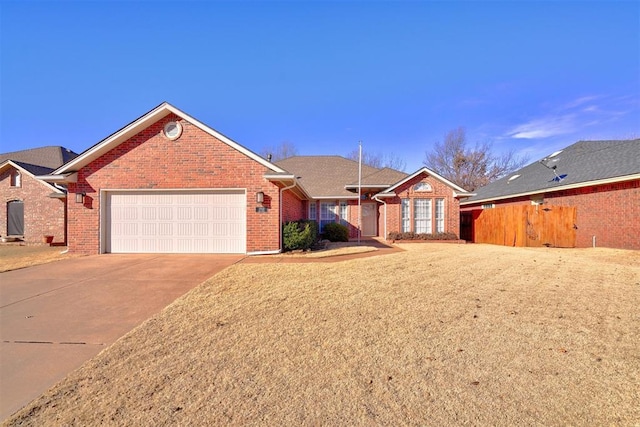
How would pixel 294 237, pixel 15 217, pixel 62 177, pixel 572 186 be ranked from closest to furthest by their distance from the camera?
pixel 62 177 < pixel 294 237 < pixel 572 186 < pixel 15 217

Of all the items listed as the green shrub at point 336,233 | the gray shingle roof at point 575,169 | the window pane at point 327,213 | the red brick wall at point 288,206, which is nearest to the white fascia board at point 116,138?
the red brick wall at point 288,206

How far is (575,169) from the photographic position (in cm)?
1539

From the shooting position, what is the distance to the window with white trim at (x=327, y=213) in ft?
60.2

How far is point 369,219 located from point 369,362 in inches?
610

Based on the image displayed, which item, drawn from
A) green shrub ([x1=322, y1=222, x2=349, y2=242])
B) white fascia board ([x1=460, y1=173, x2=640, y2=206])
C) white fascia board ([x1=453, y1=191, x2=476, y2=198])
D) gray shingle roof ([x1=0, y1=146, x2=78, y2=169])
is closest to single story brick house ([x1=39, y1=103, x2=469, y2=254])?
green shrub ([x1=322, y1=222, x2=349, y2=242])

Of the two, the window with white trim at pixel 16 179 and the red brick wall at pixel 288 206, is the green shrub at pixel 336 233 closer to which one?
the red brick wall at pixel 288 206

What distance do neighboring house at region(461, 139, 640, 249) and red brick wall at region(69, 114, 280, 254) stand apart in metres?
12.2

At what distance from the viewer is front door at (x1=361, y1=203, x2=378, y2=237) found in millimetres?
18234

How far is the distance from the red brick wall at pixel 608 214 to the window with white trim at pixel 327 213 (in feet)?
38.5

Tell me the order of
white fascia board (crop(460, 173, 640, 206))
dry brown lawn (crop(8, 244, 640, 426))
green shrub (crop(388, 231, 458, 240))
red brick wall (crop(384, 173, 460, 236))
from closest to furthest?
dry brown lawn (crop(8, 244, 640, 426)), white fascia board (crop(460, 173, 640, 206)), green shrub (crop(388, 231, 458, 240)), red brick wall (crop(384, 173, 460, 236))

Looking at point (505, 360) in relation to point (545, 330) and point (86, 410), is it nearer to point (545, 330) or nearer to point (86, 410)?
point (545, 330)

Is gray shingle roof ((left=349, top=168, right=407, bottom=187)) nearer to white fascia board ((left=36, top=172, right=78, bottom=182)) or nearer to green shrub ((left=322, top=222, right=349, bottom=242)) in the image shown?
green shrub ((left=322, top=222, right=349, bottom=242))

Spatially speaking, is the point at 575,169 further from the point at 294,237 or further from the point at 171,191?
the point at 171,191

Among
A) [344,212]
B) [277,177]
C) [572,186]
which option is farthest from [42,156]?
[572,186]
